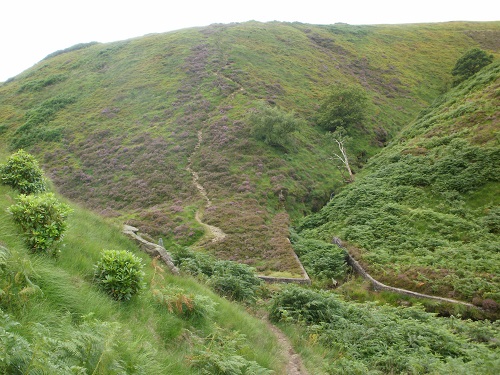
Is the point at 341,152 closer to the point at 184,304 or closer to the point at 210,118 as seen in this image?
the point at 210,118

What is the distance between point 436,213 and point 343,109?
30832mm

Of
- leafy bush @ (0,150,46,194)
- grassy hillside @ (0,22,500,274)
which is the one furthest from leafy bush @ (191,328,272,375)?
grassy hillside @ (0,22,500,274)

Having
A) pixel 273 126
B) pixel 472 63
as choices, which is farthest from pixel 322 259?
pixel 472 63

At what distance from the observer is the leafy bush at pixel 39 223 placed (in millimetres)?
6844

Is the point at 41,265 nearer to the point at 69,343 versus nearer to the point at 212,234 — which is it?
the point at 69,343

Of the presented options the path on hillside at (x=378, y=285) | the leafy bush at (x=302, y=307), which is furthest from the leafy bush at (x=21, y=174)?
the path on hillside at (x=378, y=285)

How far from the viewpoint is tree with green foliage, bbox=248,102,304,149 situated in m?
41.9

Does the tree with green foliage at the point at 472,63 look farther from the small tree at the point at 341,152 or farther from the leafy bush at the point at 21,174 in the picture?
the leafy bush at the point at 21,174

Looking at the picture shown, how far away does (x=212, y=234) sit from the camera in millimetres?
28391

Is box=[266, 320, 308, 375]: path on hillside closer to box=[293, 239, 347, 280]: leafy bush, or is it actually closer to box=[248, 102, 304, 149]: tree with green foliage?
box=[293, 239, 347, 280]: leafy bush

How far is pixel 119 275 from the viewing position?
6891mm

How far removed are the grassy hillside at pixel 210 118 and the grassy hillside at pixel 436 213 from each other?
5.68m

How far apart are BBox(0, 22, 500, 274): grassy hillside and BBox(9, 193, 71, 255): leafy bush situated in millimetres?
17666

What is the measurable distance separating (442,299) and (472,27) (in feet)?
408
